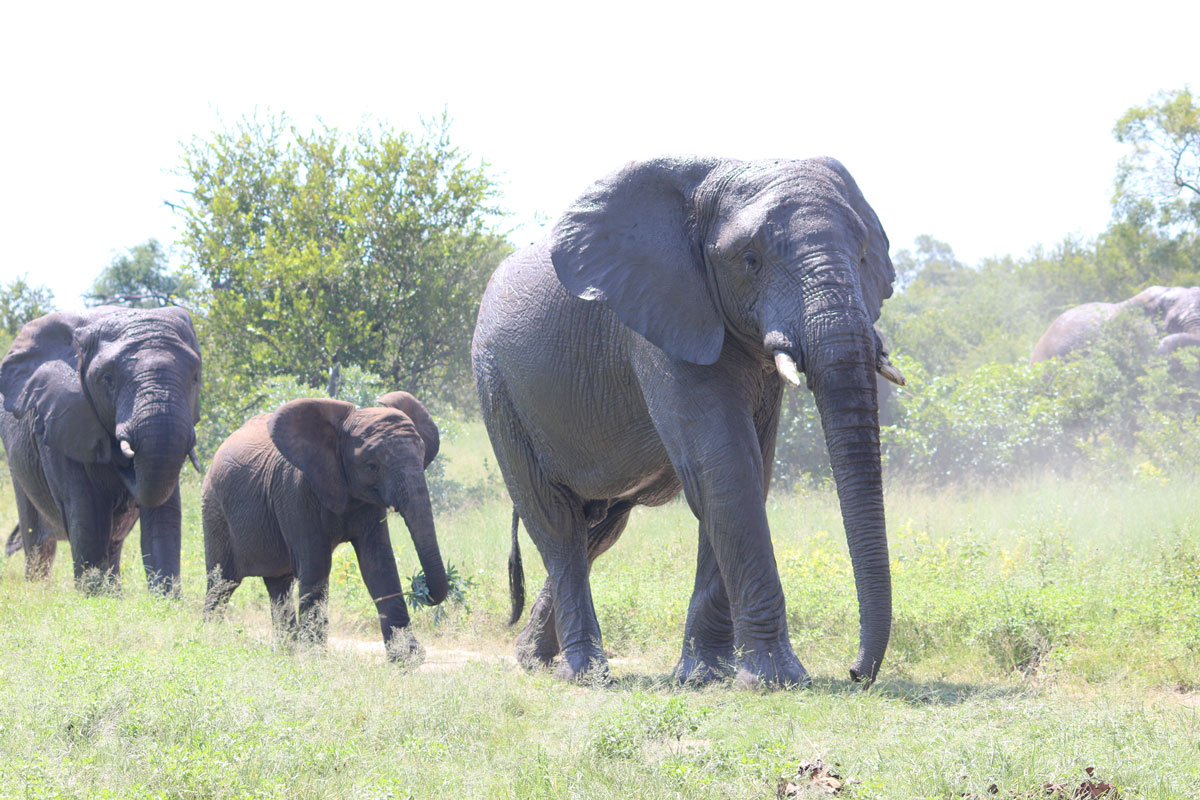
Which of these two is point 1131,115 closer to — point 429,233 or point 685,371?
point 429,233

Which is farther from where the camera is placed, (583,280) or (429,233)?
(429,233)

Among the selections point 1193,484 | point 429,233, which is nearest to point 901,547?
point 1193,484

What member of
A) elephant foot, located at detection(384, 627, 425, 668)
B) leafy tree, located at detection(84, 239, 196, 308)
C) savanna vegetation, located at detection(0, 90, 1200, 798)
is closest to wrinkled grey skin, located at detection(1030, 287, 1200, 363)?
savanna vegetation, located at detection(0, 90, 1200, 798)

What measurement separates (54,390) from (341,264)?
7706mm

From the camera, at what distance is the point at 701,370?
6.09 metres

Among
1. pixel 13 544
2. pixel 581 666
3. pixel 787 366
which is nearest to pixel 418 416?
pixel 581 666

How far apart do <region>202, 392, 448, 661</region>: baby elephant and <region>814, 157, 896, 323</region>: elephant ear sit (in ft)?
10.2

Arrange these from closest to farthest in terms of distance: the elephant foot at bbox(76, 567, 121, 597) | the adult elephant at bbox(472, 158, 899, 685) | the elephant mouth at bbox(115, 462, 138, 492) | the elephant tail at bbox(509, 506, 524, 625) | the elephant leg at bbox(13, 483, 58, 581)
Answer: the adult elephant at bbox(472, 158, 899, 685), the elephant tail at bbox(509, 506, 524, 625), the elephant foot at bbox(76, 567, 121, 597), the elephant mouth at bbox(115, 462, 138, 492), the elephant leg at bbox(13, 483, 58, 581)

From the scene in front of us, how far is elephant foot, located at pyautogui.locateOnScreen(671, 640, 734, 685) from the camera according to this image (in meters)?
6.63

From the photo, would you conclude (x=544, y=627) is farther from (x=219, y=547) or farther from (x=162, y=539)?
(x=162, y=539)

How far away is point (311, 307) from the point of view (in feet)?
58.0

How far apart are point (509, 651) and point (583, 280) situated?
150 inches

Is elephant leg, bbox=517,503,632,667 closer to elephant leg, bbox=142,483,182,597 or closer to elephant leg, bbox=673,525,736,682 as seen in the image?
elephant leg, bbox=673,525,736,682

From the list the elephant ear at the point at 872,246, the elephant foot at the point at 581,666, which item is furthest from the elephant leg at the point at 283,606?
the elephant ear at the point at 872,246
